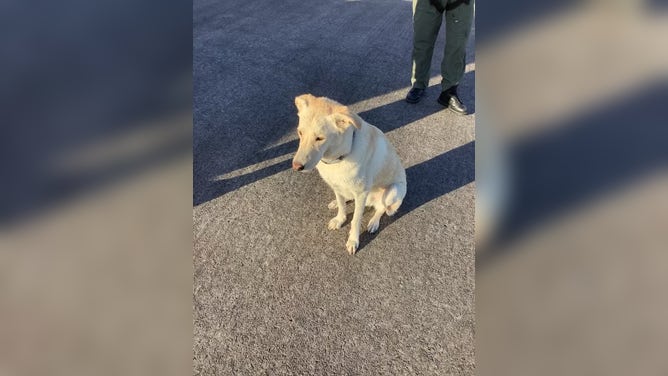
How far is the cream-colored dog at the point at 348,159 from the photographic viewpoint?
214cm

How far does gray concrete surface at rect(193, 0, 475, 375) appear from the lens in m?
2.25

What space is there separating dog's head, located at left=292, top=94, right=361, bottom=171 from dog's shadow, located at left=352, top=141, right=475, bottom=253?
1.04 metres

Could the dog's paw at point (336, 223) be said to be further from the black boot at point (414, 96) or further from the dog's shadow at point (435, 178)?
the black boot at point (414, 96)

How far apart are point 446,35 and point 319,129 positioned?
270 cm

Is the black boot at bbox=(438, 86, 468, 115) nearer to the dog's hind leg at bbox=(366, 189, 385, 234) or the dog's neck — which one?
the dog's hind leg at bbox=(366, 189, 385, 234)

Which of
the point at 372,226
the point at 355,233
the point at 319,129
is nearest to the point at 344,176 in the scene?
the point at 319,129

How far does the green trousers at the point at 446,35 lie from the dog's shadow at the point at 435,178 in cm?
99

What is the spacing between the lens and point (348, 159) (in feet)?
7.80

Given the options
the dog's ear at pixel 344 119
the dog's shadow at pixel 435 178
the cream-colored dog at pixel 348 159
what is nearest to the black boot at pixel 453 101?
the dog's shadow at pixel 435 178

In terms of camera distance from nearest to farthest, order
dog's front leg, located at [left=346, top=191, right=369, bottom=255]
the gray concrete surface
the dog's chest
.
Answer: the gray concrete surface, the dog's chest, dog's front leg, located at [left=346, top=191, right=369, bottom=255]

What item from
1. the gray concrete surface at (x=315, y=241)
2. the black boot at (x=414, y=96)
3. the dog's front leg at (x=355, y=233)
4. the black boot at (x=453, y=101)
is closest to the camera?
the gray concrete surface at (x=315, y=241)
